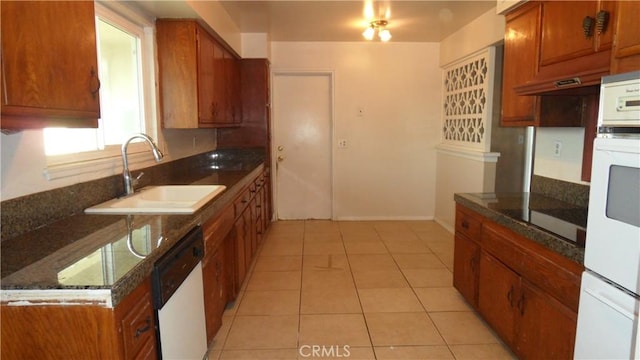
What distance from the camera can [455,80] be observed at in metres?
4.72

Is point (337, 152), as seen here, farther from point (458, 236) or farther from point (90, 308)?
point (90, 308)

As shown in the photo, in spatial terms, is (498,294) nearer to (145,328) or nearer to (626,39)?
(626,39)

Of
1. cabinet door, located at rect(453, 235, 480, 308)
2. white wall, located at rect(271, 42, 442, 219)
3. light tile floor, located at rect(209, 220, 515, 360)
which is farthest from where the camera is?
white wall, located at rect(271, 42, 442, 219)

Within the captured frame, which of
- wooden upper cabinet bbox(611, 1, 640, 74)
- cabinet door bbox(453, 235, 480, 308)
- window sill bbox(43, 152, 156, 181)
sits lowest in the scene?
cabinet door bbox(453, 235, 480, 308)

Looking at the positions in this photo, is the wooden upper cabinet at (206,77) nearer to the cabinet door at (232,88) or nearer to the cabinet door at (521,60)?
the cabinet door at (232,88)

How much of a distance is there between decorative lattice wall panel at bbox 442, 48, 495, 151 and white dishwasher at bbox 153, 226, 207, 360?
127 inches

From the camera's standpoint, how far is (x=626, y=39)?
1495mm

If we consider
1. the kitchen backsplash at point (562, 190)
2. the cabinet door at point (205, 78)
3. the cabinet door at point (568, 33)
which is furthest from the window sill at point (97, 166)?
the kitchen backsplash at point (562, 190)

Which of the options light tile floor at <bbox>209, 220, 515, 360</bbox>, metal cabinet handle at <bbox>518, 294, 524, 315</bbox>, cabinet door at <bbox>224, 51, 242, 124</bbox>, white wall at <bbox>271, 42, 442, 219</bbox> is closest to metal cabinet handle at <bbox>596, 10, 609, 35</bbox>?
metal cabinet handle at <bbox>518, 294, 524, 315</bbox>

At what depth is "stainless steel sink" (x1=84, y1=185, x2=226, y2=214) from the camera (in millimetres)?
1884

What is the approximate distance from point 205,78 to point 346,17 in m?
1.68

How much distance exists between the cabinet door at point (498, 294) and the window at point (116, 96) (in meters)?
2.37

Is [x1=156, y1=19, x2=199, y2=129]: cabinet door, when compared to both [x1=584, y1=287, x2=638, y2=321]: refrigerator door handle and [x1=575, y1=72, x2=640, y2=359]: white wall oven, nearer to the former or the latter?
[x1=575, y1=72, x2=640, y2=359]: white wall oven

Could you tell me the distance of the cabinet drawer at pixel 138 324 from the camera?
1160 millimetres
